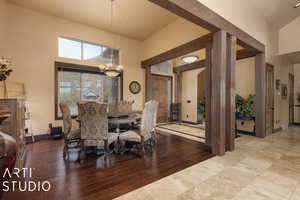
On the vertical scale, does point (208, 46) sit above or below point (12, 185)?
above

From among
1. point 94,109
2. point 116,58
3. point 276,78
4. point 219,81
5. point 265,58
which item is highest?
point 116,58

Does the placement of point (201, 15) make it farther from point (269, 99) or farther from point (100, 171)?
point (269, 99)

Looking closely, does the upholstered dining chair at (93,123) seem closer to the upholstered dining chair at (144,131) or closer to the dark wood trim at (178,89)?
the upholstered dining chair at (144,131)

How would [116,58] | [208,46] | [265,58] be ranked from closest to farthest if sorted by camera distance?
[208,46] → [265,58] → [116,58]

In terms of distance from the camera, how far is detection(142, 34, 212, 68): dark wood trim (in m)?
3.88

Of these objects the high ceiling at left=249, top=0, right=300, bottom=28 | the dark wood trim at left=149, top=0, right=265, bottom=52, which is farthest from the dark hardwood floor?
the high ceiling at left=249, top=0, right=300, bottom=28

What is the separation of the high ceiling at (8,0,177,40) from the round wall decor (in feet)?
6.54

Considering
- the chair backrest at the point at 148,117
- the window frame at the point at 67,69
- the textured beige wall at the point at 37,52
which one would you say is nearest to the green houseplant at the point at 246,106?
the chair backrest at the point at 148,117

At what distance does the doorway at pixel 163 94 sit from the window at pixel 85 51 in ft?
7.00

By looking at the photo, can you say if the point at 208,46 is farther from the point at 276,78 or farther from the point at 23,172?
the point at 23,172

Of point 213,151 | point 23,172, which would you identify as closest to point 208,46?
point 213,151

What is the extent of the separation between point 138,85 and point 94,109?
3790 millimetres

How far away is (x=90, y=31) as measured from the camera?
5.07 metres

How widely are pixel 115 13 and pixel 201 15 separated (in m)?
2.93
